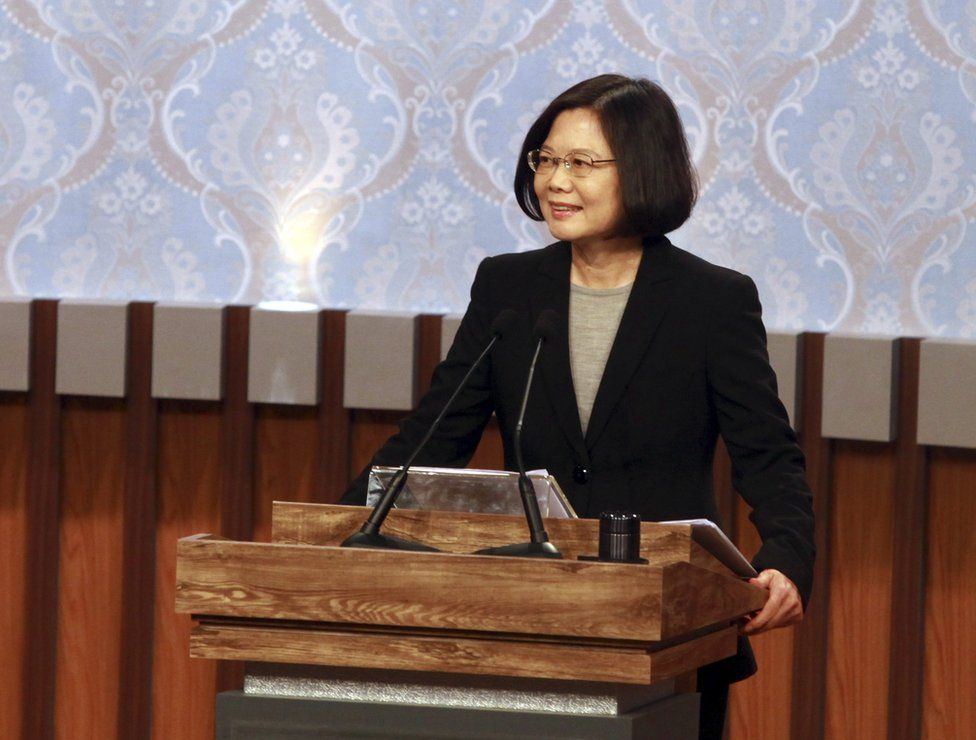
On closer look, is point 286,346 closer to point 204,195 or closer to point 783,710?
point 204,195

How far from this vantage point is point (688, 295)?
2.06 m

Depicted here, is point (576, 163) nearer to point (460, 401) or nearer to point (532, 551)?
point (460, 401)

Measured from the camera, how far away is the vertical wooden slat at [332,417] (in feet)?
10.3

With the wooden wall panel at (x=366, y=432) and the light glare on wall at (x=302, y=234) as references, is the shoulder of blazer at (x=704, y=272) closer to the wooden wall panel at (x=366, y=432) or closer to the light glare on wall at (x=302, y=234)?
the wooden wall panel at (x=366, y=432)

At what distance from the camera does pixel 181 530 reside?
328 centimetres

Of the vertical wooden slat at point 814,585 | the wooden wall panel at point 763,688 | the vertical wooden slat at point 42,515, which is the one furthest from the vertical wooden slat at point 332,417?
the vertical wooden slat at point 814,585

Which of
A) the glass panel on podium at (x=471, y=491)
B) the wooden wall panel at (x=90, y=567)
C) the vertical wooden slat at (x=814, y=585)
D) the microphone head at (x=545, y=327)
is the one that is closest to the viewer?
the glass panel on podium at (x=471, y=491)

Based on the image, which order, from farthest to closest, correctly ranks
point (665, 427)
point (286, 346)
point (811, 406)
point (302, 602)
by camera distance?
point (286, 346) < point (811, 406) < point (665, 427) < point (302, 602)

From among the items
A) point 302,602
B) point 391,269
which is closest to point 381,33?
point 391,269

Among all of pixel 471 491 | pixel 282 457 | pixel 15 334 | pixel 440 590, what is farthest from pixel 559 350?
pixel 15 334

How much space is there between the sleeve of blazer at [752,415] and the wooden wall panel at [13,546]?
73.8 inches

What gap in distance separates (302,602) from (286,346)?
1.74 meters

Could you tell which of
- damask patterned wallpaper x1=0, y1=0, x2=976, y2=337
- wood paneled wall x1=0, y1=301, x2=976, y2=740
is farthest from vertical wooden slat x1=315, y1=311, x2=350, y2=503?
damask patterned wallpaper x1=0, y1=0, x2=976, y2=337

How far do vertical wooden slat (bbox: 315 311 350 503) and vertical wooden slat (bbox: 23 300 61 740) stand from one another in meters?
0.63
